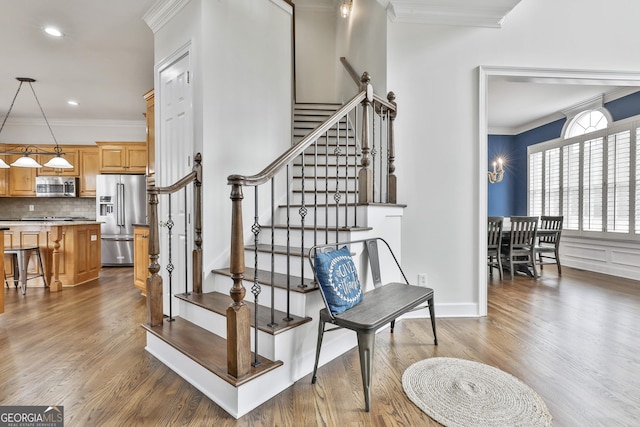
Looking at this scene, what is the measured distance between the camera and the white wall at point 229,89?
2.68m

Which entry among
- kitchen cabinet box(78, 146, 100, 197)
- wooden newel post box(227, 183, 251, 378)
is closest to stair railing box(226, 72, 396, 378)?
wooden newel post box(227, 183, 251, 378)

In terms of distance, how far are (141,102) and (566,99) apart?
299 inches

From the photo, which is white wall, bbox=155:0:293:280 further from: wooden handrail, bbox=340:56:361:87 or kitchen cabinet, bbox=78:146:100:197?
kitchen cabinet, bbox=78:146:100:197

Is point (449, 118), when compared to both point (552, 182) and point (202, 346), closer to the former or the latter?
point (202, 346)

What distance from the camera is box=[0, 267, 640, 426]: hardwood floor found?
1627 millimetres

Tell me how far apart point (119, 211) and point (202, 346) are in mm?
5082

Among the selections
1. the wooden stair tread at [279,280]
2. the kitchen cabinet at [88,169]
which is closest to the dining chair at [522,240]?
the wooden stair tread at [279,280]

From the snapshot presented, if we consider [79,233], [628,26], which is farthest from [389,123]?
[79,233]

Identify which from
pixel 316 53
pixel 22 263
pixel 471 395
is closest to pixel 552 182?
pixel 316 53

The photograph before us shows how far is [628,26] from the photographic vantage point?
10.4 feet

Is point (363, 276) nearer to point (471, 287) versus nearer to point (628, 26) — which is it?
point (471, 287)

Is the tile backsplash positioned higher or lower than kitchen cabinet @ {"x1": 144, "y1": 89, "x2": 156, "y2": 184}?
lower

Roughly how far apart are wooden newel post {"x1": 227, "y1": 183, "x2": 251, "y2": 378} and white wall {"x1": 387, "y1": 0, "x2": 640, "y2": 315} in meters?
1.91

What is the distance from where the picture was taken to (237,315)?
5.36ft
